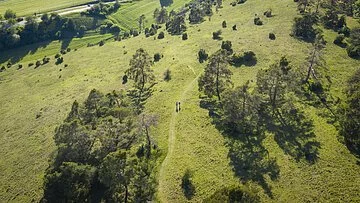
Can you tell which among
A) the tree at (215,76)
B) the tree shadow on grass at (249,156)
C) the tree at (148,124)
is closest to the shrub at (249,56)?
the tree at (215,76)

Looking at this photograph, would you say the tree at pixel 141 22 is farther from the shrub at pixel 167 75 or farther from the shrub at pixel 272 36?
the shrub at pixel 272 36

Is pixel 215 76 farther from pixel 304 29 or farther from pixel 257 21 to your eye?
pixel 257 21

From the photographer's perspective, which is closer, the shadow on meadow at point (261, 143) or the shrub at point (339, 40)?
the shadow on meadow at point (261, 143)

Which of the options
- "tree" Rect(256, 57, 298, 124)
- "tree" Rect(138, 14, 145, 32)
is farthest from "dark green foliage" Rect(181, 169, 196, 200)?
"tree" Rect(138, 14, 145, 32)

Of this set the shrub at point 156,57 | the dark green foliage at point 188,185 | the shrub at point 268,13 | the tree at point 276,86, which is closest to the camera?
the dark green foliage at point 188,185

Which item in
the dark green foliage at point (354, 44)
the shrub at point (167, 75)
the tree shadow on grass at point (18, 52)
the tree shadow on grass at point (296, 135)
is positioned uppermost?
the dark green foliage at point (354, 44)

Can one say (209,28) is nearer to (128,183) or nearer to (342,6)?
(342,6)

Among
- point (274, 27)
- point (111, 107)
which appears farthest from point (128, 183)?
point (274, 27)
